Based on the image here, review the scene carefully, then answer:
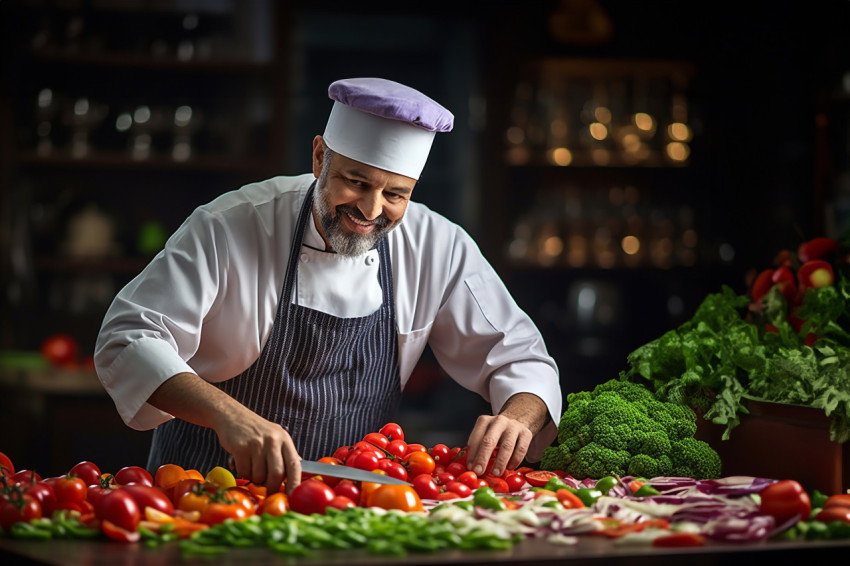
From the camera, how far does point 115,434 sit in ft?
13.4

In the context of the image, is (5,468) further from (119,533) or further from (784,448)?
(784,448)

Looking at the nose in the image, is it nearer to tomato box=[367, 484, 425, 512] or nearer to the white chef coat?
the white chef coat

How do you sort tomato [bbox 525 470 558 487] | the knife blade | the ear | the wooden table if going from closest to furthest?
the wooden table → the knife blade → tomato [bbox 525 470 558 487] → the ear

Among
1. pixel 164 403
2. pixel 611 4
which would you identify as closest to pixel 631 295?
pixel 611 4

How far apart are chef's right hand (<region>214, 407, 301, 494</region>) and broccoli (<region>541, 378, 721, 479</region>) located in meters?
0.59

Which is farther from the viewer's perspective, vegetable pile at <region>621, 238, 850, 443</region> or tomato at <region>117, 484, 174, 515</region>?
vegetable pile at <region>621, 238, 850, 443</region>

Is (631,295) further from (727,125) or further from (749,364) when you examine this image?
(749,364)

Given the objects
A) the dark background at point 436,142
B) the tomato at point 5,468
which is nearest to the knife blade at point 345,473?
the tomato at point 5,468

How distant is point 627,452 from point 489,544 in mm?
613

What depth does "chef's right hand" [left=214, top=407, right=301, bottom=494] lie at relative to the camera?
1537 millimetres

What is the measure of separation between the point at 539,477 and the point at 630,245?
2981 millimetres

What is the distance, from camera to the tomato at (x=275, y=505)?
1437mm

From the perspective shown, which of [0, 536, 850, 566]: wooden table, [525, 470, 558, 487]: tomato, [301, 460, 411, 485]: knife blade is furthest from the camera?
[525, 470, 558, 487]: tomato

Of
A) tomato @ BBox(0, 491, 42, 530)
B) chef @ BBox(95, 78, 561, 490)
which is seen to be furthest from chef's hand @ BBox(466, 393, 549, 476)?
tomato @ BBox(0, 491, 42, 530)
